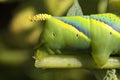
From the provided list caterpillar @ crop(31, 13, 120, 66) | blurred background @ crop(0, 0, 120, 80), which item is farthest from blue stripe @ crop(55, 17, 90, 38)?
blurred background @ crop(0, 0, 120, 80)

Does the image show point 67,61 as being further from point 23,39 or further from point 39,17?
point 23,39

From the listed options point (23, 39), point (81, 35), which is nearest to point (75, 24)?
point (81, 35)

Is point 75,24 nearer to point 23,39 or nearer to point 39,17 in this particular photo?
point 39,17

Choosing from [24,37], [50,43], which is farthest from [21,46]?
[50,43]

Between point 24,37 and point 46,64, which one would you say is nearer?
point 46,64

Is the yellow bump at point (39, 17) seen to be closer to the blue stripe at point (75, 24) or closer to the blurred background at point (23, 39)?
the blue stripe at point (75, 24)

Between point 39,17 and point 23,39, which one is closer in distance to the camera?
point 39,17

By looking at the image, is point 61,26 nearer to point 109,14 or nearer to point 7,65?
point 109,14

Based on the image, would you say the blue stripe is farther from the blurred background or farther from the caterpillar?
the blurred background

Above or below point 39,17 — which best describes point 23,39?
below
